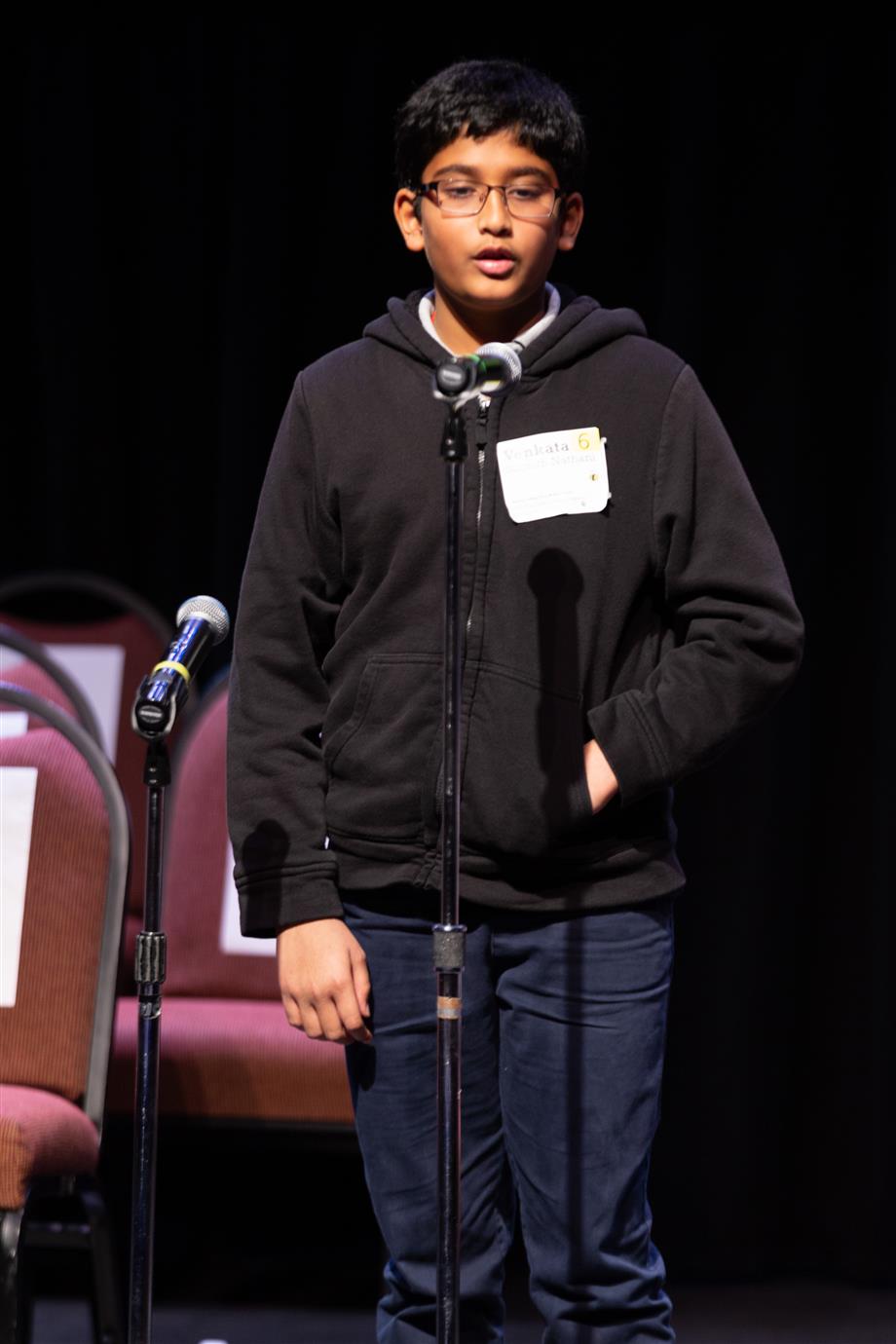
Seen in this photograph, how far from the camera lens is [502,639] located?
1628 mm

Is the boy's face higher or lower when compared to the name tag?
higher

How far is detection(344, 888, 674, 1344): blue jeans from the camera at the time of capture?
62.3 inches

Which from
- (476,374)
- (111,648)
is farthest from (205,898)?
(476,374)

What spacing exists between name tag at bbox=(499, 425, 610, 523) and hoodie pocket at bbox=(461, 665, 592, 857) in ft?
0.56

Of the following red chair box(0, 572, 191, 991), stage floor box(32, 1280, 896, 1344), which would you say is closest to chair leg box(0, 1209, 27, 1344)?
stage floor box(32, 1280, 896, 1344)

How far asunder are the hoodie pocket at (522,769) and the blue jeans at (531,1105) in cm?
9

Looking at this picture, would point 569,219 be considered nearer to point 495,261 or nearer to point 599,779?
point 495,261

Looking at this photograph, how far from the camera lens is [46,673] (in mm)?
3016

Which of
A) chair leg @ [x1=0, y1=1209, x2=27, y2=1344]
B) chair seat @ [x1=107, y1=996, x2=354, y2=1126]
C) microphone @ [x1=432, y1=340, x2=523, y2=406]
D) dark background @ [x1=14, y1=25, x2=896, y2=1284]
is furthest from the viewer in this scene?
dark background @ [x1=14, y1=25, x2=896, y2=1284]

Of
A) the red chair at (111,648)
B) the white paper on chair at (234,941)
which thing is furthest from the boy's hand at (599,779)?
the red chair at (111,648)

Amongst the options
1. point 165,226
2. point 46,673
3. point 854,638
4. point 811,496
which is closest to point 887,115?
point 811,496

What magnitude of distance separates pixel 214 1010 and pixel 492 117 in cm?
165

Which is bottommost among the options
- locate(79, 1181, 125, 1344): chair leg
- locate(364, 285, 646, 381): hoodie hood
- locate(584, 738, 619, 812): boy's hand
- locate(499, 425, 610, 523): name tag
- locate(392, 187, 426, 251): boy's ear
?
locate(79, 1181, 125, 1344): chair leg

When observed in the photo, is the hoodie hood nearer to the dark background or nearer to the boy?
the boy
